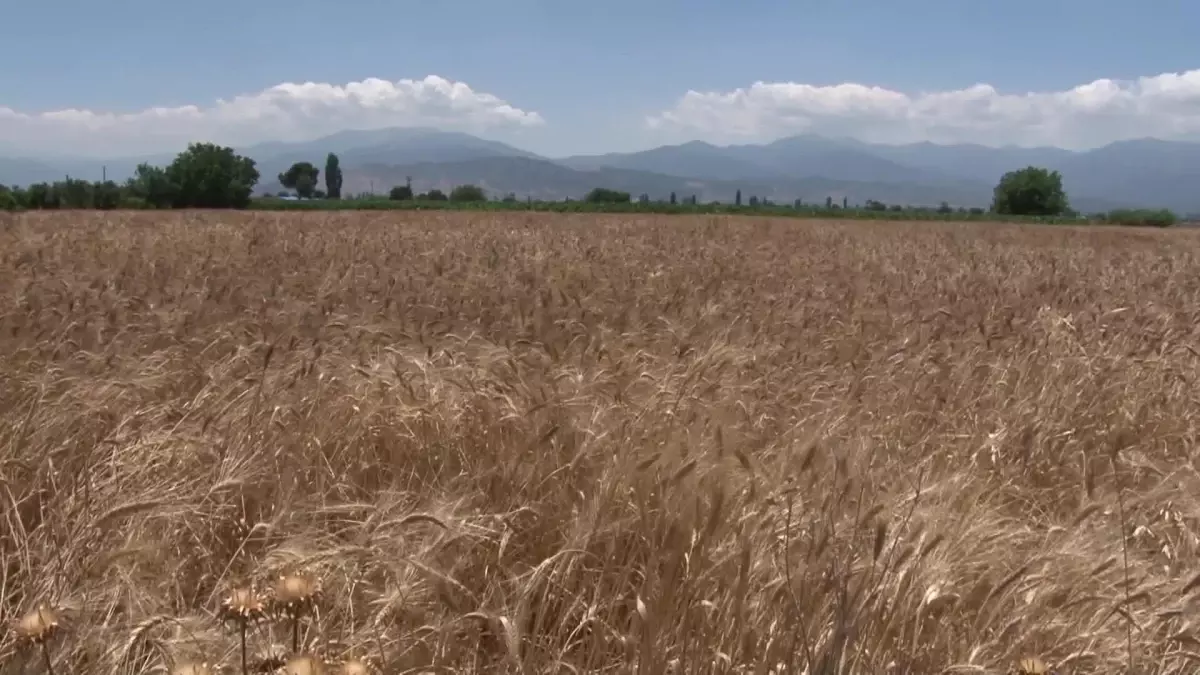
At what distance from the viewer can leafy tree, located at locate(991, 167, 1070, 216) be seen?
9050 cm

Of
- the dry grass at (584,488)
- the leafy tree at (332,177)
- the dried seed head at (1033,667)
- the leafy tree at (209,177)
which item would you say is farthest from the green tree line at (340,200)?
the dried seed head at (1033,667)

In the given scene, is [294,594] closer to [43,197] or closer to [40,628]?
[40,628]

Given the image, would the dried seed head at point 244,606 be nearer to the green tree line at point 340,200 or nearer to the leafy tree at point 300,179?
the green tree line at point 340,200

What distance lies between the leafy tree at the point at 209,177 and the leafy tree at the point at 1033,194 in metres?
74.5

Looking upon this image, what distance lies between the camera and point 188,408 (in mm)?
3311

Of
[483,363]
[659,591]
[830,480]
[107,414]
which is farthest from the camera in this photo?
[483,363]

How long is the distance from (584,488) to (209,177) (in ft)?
263

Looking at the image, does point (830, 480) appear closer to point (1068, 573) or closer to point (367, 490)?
point (1068, 573)

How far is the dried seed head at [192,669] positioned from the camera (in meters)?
1.59

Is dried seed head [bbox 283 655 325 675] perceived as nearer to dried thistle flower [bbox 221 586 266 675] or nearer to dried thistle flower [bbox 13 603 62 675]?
dried thistle flower [bbox 221 586 266 675]

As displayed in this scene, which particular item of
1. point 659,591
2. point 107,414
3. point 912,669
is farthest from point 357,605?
point 107,414

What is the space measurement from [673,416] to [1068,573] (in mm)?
1364

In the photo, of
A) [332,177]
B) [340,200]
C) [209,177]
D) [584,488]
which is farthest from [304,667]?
[332,177]

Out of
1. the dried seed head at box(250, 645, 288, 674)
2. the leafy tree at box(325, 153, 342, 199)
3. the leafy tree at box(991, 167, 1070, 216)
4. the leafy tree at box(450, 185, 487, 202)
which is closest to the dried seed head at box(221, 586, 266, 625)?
the dried seed head at box(250, 645, 288, 674)
